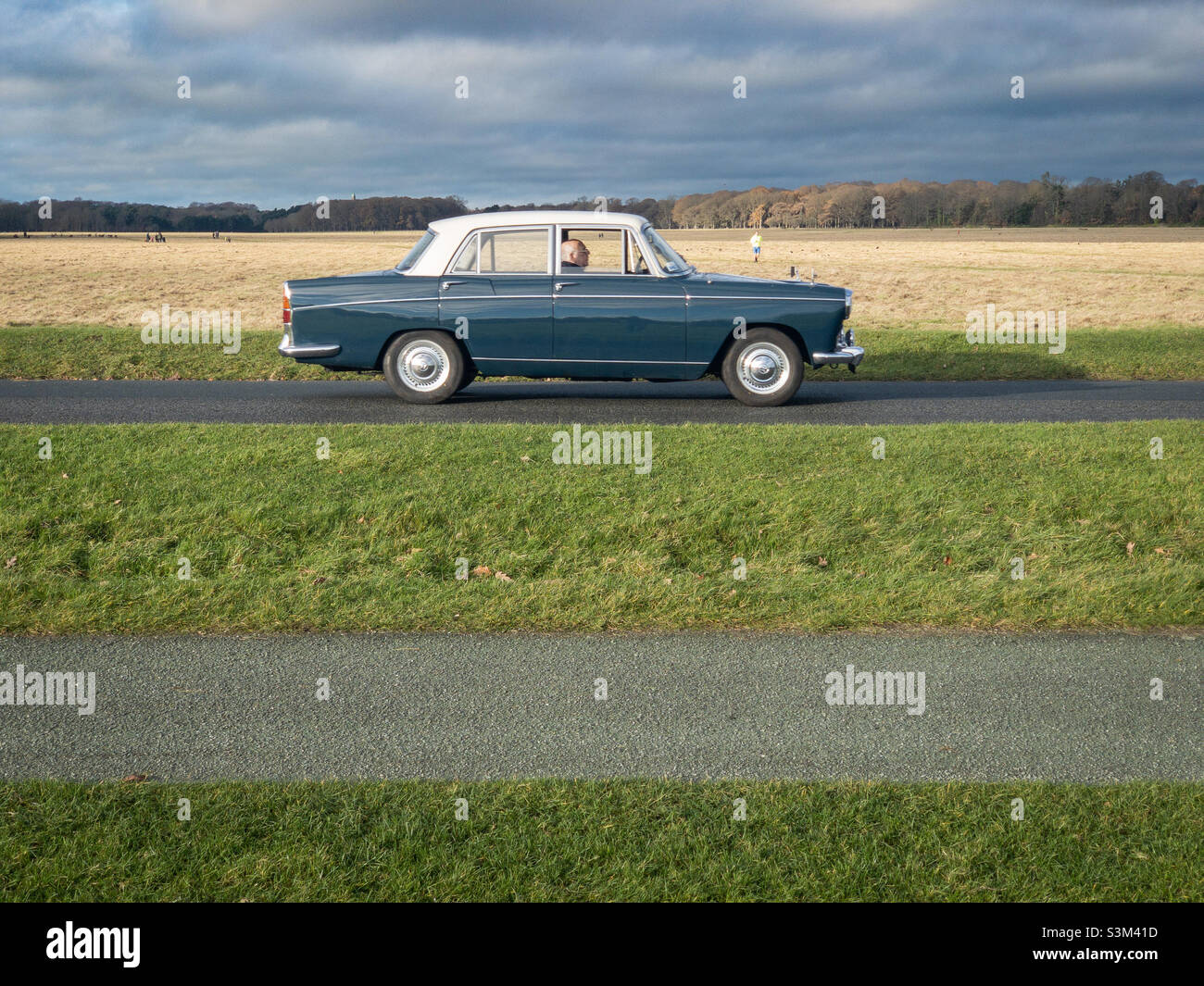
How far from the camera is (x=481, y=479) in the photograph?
792 centimetres

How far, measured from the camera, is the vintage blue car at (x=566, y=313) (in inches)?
437

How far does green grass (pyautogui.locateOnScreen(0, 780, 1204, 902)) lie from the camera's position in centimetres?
326

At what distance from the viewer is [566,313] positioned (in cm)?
1109

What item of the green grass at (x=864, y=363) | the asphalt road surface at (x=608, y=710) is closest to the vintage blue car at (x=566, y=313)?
the green grass at (x=864, y=363)

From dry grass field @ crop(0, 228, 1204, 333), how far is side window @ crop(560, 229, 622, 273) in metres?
9.81

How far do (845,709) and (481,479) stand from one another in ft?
12.7

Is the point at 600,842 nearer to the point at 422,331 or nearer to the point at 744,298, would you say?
the point at 744,298

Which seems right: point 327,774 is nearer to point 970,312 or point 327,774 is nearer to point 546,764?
point 546,764

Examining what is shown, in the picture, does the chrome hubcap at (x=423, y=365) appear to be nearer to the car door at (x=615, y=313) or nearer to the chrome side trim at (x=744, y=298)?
the car door at (x=615, y=313)

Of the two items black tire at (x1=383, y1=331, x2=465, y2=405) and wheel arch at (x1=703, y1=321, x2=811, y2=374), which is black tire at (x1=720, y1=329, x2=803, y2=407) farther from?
black tire at (x1=383, y1=331, x2=465, y2=405)

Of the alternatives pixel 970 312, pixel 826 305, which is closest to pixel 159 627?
pixel 826 305

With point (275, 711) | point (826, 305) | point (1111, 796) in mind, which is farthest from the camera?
point (826, 305)

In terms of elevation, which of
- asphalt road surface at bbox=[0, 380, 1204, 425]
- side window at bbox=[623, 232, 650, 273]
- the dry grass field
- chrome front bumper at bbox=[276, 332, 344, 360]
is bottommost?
asphalt road surface at bbox=[0, 380, 1204, 425]

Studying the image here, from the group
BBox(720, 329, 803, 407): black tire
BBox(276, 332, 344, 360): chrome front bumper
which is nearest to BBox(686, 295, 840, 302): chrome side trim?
BBox(720, 329, 803, 407): black tire
